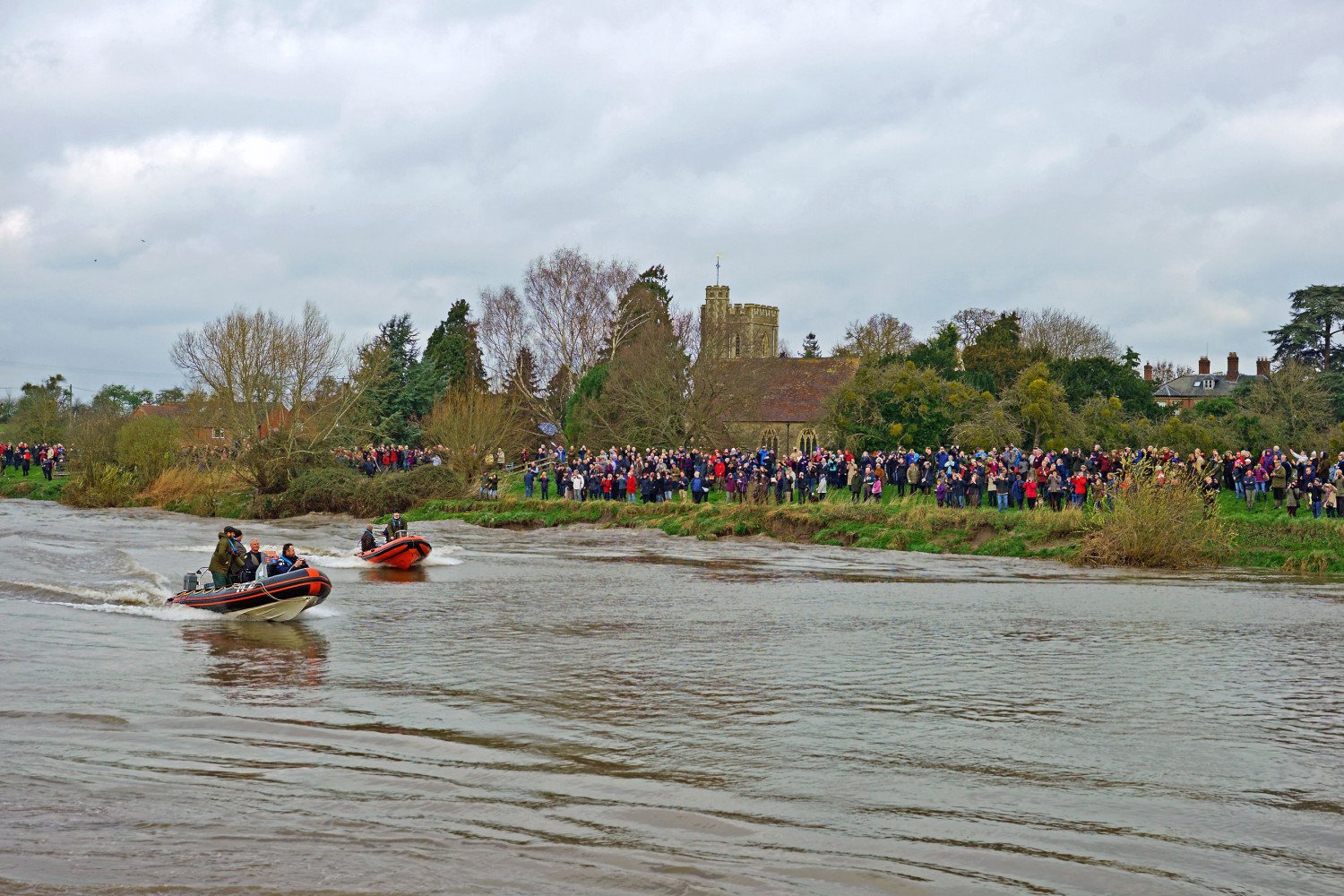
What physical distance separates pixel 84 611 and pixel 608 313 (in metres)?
48.7

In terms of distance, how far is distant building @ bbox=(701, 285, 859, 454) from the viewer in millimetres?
52906

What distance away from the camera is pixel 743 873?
8.91m

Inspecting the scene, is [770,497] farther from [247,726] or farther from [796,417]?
[796,417]

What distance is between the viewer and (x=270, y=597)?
71.2 feet

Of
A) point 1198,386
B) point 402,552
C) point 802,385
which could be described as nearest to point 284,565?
point 402,552

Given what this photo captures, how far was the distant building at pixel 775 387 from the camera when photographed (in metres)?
52.9

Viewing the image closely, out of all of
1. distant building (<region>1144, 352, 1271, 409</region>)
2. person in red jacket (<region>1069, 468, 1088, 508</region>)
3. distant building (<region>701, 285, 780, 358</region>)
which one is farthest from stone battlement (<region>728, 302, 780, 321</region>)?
person in red jacket (<region>1069, 468, 1088, 508</region>)

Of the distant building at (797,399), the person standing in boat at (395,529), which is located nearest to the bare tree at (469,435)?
the person standing in boat at (395,529)

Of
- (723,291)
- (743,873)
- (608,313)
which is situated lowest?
(743,873)

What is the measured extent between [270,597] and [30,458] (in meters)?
50.5

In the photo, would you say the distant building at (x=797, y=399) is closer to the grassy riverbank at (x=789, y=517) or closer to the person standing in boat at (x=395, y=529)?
the grassy riverbank at (x=789, y=517)

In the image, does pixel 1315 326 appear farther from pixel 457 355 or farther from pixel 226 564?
pixel 226 564

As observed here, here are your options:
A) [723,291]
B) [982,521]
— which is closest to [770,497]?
[982,521]

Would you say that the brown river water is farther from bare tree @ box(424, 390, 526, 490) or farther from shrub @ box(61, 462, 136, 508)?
shrub @ box(61, 462, 136, 508)
